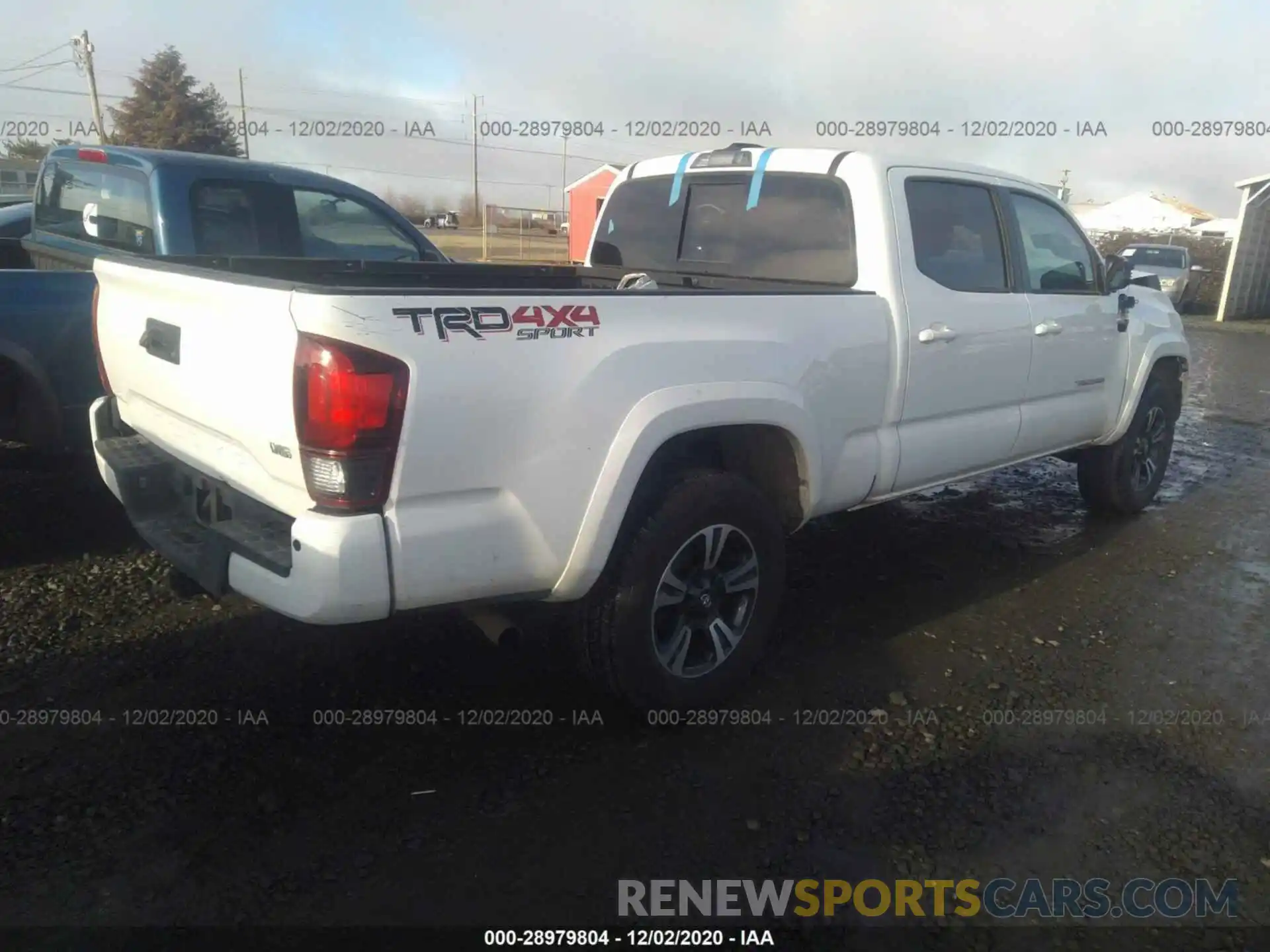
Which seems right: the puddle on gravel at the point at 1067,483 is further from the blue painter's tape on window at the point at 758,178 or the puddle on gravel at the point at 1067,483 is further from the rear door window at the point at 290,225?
the rear door window at the point at 290,225

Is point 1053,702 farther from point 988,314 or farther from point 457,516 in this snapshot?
point 457,516

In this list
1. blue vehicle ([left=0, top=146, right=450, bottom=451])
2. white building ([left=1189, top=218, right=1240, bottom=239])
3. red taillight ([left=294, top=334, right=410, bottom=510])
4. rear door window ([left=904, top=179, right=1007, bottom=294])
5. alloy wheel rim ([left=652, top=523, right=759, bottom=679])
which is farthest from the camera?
white building ([left=1189, top=218, right=1240, bottom=239])

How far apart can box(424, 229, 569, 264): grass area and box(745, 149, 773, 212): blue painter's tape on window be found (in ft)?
75.6

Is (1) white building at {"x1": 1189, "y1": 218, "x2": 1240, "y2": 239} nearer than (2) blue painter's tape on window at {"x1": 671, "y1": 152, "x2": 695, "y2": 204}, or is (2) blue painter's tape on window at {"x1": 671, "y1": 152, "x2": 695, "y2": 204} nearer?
(2) blue painter's tape on window at {"x1": 671, "y1": 152, "x2": 695, "y2": 204}

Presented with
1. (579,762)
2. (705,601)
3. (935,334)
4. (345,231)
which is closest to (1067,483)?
(935,334)

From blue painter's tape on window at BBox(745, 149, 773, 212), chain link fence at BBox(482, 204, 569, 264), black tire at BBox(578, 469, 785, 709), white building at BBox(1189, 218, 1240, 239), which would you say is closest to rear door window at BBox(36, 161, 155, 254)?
blue painter's tape on window at BBox(745, 149, 773, 212)

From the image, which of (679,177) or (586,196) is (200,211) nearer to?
(679,177)

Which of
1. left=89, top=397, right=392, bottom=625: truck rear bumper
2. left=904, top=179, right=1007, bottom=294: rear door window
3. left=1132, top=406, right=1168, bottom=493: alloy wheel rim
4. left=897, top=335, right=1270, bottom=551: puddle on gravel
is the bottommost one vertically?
left=897, top=335, right=1270, bottom=551: puddle on gravel

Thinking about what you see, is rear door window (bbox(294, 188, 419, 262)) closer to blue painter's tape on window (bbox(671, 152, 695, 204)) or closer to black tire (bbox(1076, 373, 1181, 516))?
blue painter's tape on window (bbox(671, 152, 695, 204))

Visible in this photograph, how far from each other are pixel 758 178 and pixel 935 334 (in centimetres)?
101

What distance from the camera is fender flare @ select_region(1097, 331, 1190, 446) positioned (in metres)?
5.37

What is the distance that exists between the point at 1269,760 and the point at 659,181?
341 centimetres

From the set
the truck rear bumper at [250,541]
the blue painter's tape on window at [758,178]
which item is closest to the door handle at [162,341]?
the truck rear bumper at [250,541]

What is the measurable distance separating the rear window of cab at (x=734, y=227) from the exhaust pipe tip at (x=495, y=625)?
1.92m
